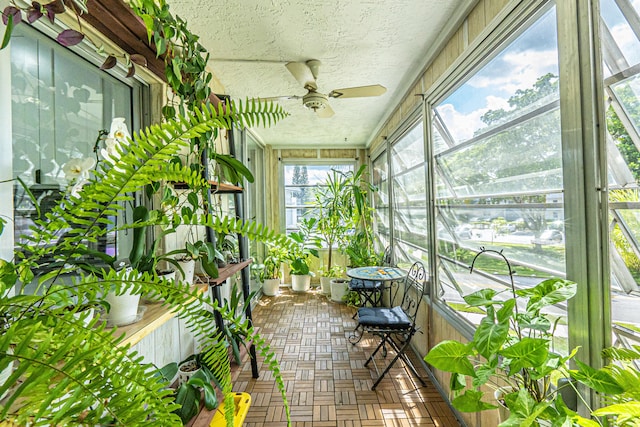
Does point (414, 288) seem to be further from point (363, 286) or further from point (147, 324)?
point (147, 324)

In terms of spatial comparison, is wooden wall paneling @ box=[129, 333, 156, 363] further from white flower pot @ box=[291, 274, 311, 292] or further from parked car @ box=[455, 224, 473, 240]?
white flower pot @ box=[291, 274, 311, 292]

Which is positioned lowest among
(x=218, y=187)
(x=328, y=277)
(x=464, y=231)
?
(x=328, y=277)

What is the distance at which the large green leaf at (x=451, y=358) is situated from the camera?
1.06 meters

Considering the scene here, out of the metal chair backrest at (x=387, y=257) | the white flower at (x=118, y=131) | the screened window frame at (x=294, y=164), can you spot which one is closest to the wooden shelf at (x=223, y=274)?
the white flower at (x=118, y=131)

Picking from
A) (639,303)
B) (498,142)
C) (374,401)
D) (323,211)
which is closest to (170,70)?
(498,142)

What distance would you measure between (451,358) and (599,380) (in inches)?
15.9

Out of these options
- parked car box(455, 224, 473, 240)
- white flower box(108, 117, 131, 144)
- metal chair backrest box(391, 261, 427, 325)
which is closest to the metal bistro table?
metal chair backrest box(391, 261, 427, 325)

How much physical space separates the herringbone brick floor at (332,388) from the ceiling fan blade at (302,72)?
2078 mm

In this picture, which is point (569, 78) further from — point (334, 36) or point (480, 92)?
point (334, 36)

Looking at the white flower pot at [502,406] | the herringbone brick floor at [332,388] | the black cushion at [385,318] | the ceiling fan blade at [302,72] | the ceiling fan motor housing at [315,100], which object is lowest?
the herringbone brick floor at [332,388]

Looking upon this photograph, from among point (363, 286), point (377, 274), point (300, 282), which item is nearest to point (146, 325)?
point (377, 274)

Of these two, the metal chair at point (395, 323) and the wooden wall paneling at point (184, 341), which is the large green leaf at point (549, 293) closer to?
the metal chair at point (395, 323)

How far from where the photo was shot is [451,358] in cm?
109

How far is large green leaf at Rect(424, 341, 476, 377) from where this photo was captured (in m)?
1.06
